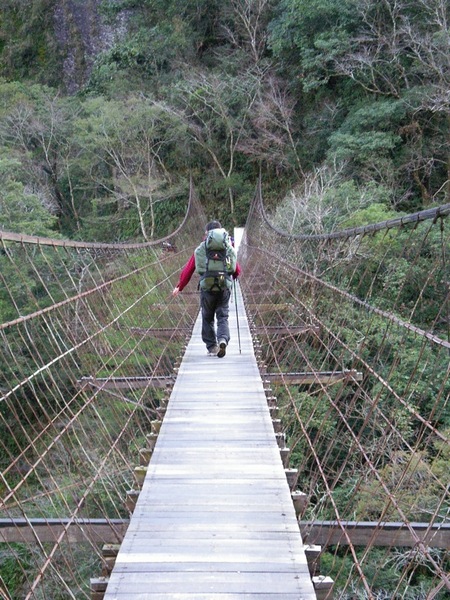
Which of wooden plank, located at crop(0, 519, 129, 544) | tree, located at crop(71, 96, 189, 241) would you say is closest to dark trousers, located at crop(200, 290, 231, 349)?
wooden plank, located at crop(0, 519, 129, 544)

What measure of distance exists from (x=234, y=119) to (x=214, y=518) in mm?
11290

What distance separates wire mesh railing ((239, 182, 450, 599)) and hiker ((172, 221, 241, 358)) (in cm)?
37

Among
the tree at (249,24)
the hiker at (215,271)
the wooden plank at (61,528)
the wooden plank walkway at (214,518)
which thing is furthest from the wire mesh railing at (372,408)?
the tree at (249,24)

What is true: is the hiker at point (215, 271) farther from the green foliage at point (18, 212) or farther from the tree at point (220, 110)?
the tree at point (220, 110)

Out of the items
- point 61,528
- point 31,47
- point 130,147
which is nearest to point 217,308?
point 61,528

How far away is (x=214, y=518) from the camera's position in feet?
4.54

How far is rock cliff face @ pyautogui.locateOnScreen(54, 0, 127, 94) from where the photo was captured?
1612 cm

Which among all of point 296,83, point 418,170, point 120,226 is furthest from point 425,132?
point 120,226

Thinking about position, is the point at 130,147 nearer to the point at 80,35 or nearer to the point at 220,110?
the point at 220,110

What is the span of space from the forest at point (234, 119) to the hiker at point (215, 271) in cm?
382

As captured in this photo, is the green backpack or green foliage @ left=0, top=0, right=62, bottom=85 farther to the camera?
green foliage @ left=0, top=0, right=62, bottom=85

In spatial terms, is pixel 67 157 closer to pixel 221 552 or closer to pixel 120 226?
pixel 120 226

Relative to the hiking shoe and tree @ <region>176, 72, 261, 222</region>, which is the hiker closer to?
the hiking shoe

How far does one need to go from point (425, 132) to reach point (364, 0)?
2451mm
